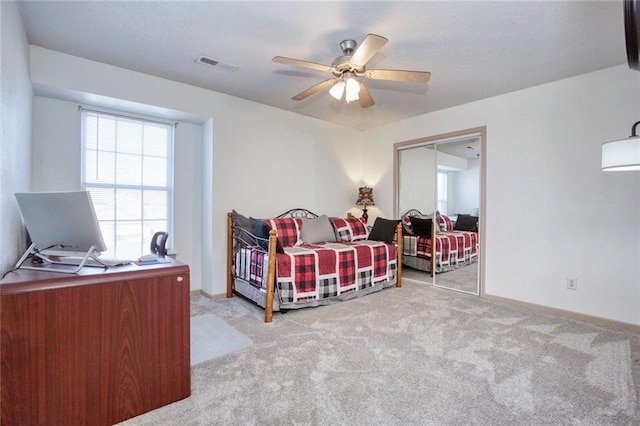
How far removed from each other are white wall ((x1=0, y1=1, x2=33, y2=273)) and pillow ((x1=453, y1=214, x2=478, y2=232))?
4298mm

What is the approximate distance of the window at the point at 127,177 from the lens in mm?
3121

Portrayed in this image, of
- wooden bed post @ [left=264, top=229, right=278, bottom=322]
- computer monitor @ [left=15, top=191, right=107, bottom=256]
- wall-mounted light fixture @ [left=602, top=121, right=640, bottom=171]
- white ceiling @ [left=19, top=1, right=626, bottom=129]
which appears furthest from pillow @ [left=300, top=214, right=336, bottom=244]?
wall-mounted light fixture @ [left=602, top=121, right=640, bottom=171]

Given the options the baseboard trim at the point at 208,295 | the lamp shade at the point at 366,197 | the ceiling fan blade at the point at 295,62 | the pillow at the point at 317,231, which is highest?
the ceiling fan blade at the point at 295,62

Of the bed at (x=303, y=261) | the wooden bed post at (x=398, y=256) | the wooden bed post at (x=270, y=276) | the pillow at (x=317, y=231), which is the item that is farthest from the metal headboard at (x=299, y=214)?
the wooden bed post at (x=270, y=276)

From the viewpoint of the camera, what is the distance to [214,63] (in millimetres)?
2826

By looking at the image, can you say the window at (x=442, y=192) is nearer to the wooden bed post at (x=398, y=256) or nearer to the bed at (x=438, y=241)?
the bed at (x=438, y=241)

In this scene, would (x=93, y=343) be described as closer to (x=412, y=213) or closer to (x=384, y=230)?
(x=384, y=230)

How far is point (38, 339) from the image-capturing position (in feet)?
4.32

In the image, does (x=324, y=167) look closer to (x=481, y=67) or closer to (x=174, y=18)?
(x=481, y=67)

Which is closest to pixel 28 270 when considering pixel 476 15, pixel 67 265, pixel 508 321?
pixel 67 265

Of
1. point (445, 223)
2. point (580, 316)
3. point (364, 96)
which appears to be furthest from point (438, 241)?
point (364, 96)

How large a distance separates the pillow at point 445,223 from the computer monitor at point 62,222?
12.7ft

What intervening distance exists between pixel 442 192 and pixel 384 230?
959 mm

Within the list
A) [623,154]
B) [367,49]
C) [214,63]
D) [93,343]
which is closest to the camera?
[93,343]
